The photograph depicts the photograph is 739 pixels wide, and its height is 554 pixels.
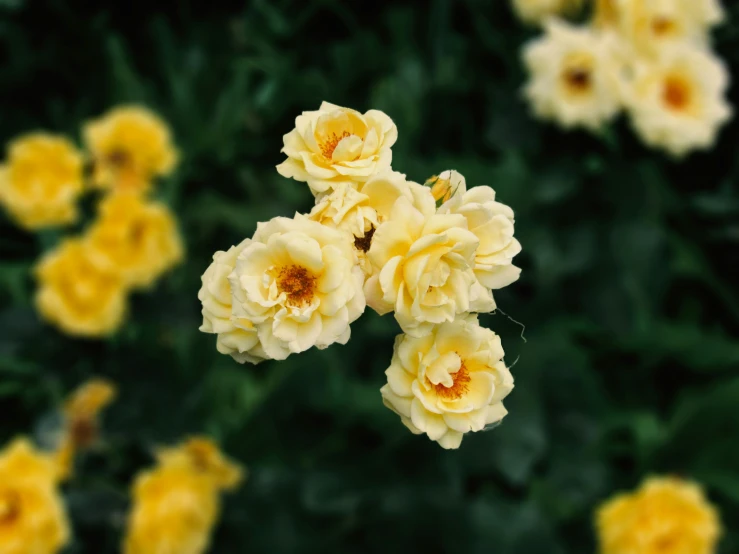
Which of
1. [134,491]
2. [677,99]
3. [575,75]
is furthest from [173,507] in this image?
[677,99]

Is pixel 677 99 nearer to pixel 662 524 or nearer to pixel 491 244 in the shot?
pixel 662 524

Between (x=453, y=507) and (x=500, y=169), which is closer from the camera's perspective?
(x=453, y=507)

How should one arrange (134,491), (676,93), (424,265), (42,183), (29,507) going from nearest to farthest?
(424,265), (29,507), (134,491), (42,183), (676,93)

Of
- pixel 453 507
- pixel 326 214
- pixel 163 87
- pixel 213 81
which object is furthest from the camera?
pixel 163 87

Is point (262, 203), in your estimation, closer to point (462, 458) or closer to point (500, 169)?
point (500, 169)

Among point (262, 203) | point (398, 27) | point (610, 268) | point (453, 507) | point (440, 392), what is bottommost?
point (453, 507)

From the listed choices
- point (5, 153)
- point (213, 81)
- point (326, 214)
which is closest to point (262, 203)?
point (213, 81)

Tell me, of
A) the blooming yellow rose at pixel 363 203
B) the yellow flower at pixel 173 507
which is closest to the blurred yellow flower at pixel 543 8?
the yellow flower at pixel 173 507

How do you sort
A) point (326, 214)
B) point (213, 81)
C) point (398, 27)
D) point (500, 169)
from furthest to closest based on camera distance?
point (213, 81) → point (398, 27) → point (500, 169) → point (326, 214)
